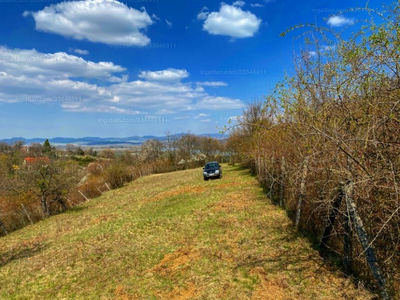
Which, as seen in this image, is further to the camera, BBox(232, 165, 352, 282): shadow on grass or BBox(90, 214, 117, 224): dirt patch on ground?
BBox(90, 214, 117, 224): dirt patch on ground

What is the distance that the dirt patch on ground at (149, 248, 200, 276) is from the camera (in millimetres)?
6098

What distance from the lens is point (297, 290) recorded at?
4547mm

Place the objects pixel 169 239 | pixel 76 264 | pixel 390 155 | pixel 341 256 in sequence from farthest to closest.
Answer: pixel 169 239
pixel 76 264
pixel 341 256
pixel 390 155

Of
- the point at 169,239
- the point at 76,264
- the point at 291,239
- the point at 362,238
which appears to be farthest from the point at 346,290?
the point at 76,264

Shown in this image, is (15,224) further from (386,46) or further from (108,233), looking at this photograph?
(386,46)

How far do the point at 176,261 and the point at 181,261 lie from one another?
16 cm

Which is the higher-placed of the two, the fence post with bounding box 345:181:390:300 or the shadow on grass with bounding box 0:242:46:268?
the fence post with bounding box 345:181:390:300

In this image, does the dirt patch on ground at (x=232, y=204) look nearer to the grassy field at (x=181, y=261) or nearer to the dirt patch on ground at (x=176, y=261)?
the grassy field at (x=181, y=261)

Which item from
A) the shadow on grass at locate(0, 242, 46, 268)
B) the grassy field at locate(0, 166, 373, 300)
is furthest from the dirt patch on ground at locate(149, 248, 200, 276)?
the shadow on grass at locate(0, 242, 46, 268)

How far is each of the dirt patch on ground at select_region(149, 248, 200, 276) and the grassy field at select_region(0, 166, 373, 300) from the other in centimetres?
3

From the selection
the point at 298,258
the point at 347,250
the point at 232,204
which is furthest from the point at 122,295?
the point at 232,204

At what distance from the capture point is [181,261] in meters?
6.46

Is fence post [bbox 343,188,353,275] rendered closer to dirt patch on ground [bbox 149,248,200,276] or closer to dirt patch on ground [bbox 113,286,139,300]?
dirt patch on ground [bbox 149,248,200,276]

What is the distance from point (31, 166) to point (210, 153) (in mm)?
35737
